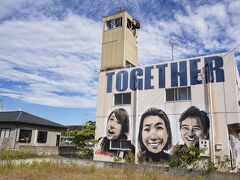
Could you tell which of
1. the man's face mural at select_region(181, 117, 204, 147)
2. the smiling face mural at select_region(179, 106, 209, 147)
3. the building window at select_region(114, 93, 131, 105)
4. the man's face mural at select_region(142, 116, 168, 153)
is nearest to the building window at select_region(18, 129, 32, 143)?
the building window at select_region(114, 93, 131, 105)

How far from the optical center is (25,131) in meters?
30.2

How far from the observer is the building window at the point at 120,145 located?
19.0 metres

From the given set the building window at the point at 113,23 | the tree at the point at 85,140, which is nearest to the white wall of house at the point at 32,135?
the tree at the point at 85,140

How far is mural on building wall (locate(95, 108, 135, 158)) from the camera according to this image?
764 inches

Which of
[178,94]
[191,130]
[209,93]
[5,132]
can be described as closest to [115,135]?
[178,94]

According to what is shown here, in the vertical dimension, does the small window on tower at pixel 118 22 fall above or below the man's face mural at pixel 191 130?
above

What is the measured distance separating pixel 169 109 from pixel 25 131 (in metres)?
20.1

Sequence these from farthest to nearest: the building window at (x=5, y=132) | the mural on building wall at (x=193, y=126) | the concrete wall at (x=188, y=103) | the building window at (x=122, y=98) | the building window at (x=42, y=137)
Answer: the building window at (x=42, y=137), the building window at (x=5, y=132), the building window at (x=122, y=98), the mural on building wall at (x=193, y=126), the concrete wall at (x=188, y=103)

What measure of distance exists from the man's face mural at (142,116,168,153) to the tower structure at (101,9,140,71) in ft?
20.3

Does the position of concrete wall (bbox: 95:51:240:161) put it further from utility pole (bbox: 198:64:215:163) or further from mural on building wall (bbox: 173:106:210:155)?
mural on building wall (bbox: 173:106:210:155)

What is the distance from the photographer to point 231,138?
54.4 ft

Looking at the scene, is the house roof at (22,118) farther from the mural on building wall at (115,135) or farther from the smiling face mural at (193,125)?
the smiling face mural at (193,125)

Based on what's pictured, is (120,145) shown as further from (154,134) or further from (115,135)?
(154,134)

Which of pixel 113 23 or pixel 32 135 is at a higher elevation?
pixel 113 23
